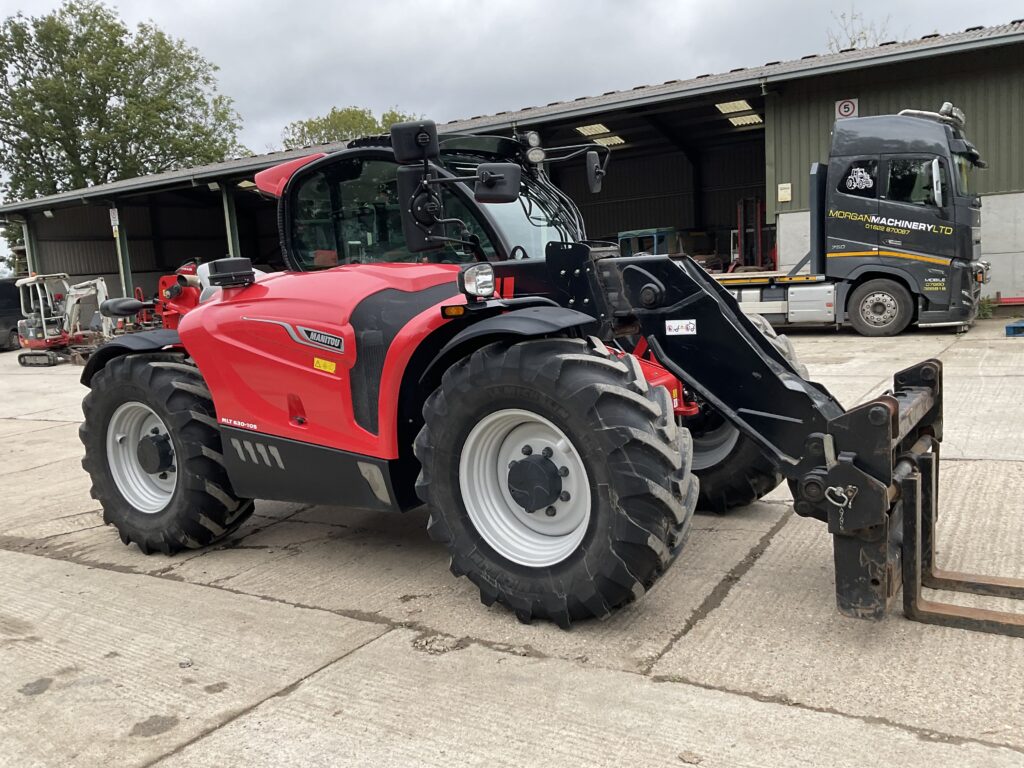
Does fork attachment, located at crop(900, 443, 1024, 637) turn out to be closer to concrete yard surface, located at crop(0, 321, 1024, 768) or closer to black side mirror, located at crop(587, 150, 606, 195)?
concrete yard surface, located at crop(0, 321, 1024, 768)

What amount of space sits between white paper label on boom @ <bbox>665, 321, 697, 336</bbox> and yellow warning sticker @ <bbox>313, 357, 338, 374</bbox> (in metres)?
1.51

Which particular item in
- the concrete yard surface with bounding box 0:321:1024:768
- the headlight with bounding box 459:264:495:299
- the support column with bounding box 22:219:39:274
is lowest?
the concrete yard surface with bounding box 0:321:1024:768

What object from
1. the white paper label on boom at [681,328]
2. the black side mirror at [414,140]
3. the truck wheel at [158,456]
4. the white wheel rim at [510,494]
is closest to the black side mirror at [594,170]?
the white paper label on boom at [681,328]

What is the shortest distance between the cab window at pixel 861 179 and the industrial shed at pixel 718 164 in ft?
11.5

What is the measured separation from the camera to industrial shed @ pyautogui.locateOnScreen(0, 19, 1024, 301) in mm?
15828

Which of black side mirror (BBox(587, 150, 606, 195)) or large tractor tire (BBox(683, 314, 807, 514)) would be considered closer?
black side mirror (BBox(587, 150, 606, 195))

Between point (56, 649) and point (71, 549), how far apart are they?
1.66m

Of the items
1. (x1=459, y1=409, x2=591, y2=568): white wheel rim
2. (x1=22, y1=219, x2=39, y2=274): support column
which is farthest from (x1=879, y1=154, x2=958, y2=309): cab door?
(x1=22, y1=219, x2=39, y2=274): support column

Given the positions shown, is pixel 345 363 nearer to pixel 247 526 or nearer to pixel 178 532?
pixel 178 532

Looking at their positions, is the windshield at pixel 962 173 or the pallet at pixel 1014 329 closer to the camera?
the pallet at pixel 1014 329

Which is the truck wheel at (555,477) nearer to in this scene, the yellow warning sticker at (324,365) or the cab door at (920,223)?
the yellow warning sticker at (324,365)

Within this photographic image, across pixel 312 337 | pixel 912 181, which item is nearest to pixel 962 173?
pixel 912 181

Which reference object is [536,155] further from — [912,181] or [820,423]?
[912,181]

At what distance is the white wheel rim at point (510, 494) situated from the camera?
3439mm
